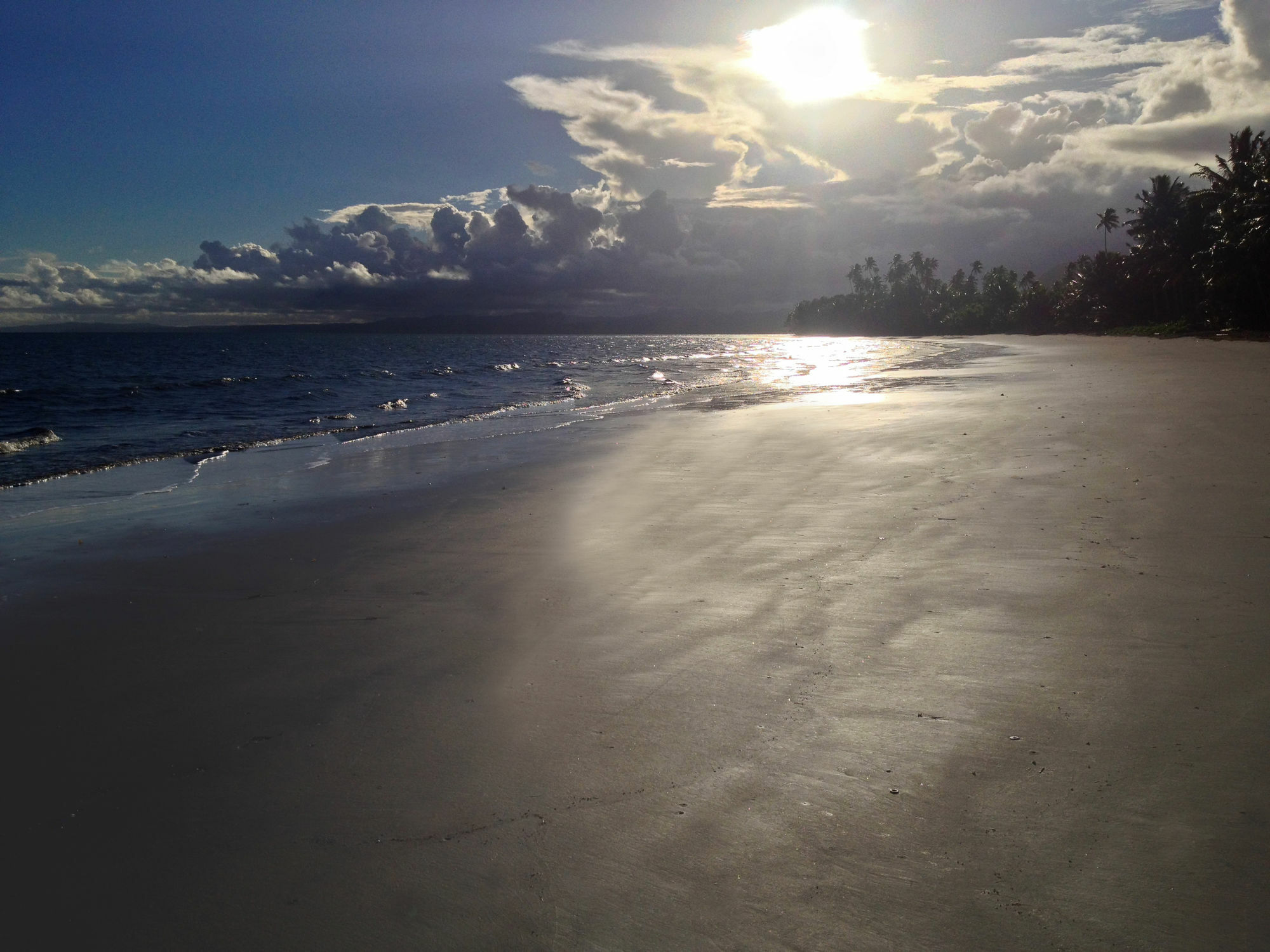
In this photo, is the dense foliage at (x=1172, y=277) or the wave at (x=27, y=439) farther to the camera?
the dense foliage at (x=1172, y=277)

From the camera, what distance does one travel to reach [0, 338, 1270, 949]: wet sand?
2824 mm

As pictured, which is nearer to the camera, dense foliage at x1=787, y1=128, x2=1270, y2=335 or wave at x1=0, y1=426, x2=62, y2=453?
wave at x1=0, y1=426, x2=62, y2=453

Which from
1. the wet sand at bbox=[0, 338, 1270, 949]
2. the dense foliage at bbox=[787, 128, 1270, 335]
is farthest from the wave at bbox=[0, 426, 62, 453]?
the dense foliage at bbox=[787, 128, 1270, 335]

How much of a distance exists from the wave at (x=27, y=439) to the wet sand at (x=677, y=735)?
15.2 metres

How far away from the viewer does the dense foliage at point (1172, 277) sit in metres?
45.2

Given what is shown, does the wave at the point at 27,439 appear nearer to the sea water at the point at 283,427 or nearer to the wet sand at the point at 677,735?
the sea water at the point at 283,427

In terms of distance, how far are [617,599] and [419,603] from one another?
63.9 inches

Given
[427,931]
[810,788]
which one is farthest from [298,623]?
[810,788]

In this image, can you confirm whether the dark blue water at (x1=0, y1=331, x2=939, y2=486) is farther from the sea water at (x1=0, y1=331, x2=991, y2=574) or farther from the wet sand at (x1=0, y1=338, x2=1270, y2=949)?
the wet sand at (x1=0, y1=338, x2=1270, y2=949)

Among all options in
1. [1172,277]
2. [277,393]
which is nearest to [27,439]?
[277,393]

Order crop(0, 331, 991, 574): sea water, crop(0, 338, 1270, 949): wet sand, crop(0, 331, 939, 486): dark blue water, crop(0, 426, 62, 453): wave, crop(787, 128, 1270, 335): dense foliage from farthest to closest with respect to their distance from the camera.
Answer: crop(787, 128, 1270, 335): dense foliage < crop(0, 331, 939, 486): dark blue water < crop(0, 426, 62, 453): wave < crop(0, 331, 991, 574): sea water < crop(0, 338, 1270, 949): wet sand

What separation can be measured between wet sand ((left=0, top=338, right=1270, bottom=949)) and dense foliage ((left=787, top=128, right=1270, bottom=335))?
48717 mm

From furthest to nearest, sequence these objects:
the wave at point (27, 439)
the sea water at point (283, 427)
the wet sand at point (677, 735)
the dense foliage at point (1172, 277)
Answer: the dense foliage at point (1172, 277)
the wave at point (27, 439)
the sea water at point (283, 427)
the wet sand at point (677, 735)

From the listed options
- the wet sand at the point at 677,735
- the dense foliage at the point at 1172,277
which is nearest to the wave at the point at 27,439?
the wet sand at the point at 677,735
